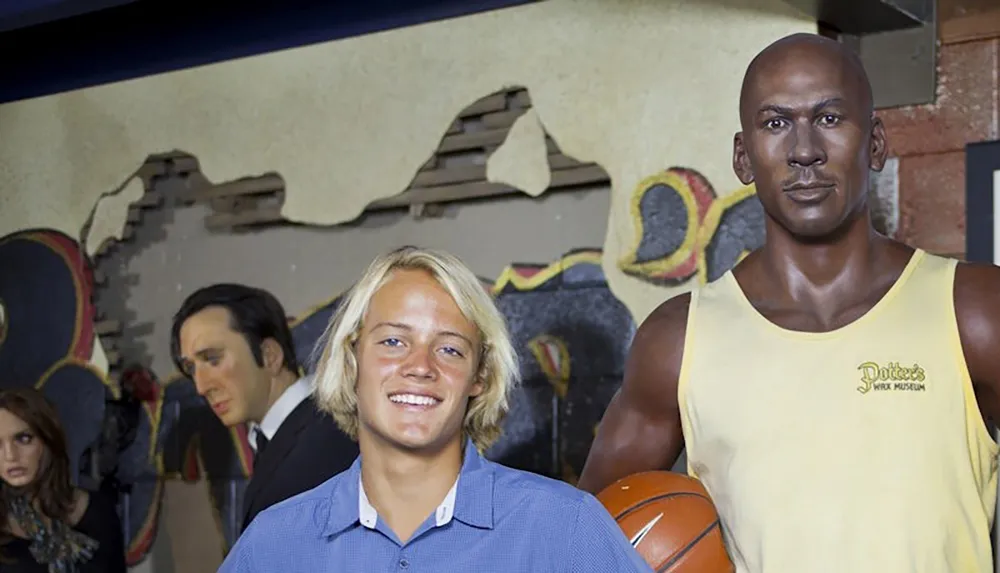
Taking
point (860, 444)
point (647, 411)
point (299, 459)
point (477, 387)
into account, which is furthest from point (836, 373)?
point (299, 459)

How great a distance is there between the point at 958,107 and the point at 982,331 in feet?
3.10

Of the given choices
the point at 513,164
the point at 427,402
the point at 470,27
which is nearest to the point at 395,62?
the point at 470,27

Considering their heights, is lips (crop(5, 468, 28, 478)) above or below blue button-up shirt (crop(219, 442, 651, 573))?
below

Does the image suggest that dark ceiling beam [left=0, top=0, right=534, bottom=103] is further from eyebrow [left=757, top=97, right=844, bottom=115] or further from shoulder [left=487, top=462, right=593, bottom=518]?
shoulder [left=487, top=462, right=593, bottom=518]

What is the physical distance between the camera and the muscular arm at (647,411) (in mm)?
2078

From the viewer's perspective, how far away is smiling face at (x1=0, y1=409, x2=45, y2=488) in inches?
144

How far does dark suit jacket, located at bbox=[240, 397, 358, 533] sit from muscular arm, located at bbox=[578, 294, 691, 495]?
77 cm

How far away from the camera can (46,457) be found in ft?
12.1

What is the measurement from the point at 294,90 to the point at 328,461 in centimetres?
124

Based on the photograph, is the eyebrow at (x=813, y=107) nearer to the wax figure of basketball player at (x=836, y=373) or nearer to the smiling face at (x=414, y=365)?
the wax figure of basketball player at (x=836, y=373)

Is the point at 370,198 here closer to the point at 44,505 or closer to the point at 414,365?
the point at 44,505

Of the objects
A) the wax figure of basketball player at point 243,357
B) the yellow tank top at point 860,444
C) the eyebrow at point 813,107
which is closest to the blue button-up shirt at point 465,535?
the yellow tank top at point 860,444

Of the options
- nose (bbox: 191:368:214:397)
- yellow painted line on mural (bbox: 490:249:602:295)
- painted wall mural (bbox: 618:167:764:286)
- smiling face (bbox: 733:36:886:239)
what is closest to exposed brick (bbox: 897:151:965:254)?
painted wall mural (bbox: 618:167:764:286)

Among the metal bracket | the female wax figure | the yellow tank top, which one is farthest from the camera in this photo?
the female wax figure
